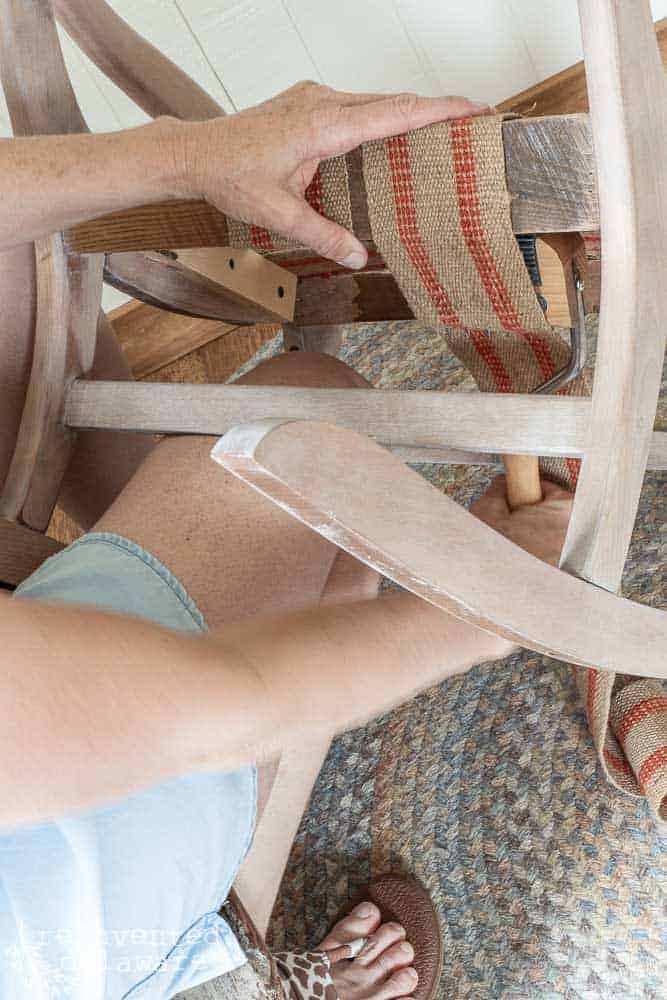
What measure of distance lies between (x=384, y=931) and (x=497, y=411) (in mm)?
747

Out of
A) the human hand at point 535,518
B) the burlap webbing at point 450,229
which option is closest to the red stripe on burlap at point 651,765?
the burlap webbing at point 450,229

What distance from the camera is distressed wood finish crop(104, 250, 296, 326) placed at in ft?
2.78

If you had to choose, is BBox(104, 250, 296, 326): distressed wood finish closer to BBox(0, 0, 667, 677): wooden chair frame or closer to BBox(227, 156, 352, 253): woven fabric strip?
BBox(0, 0, 667, 677): wooden chair frame

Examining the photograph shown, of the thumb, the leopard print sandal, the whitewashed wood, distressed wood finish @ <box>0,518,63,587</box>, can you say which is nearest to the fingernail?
the thumb

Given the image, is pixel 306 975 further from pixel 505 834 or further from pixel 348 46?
pixel 348 46

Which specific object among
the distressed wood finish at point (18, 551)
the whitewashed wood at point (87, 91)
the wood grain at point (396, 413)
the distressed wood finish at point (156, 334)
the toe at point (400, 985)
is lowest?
the toe at point (400, 985)

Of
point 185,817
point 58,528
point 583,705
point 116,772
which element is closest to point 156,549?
point 185,817

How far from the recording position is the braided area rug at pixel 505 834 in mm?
929

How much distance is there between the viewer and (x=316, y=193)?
0.66 meters

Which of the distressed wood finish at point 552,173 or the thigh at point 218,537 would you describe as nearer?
the distressed wood finish at point 552,173

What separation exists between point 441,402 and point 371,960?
777 mm

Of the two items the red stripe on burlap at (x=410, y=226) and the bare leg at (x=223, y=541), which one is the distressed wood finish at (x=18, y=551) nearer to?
the bare leg at (x=223, y=541)

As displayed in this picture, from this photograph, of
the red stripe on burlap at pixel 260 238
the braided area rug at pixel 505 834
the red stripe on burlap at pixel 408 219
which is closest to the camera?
the red stripe on burlap at pixel 408 219

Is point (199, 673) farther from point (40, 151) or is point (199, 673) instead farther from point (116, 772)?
point (40, 151)
